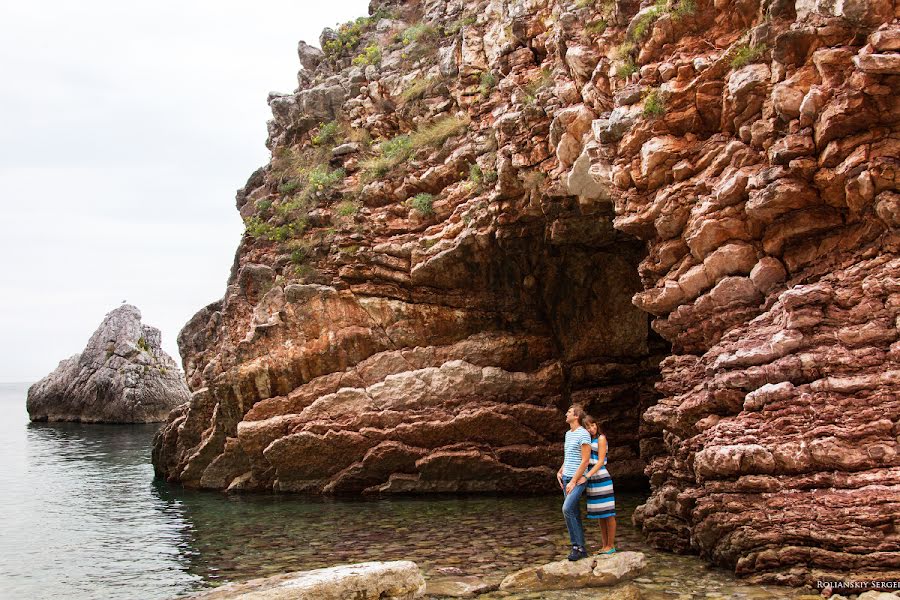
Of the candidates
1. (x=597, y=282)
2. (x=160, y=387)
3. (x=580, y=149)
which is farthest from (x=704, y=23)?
(x=160, y=387)

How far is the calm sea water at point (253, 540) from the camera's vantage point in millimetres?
11195

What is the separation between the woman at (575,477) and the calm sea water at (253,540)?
3.23 ft

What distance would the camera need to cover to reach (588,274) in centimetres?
1867

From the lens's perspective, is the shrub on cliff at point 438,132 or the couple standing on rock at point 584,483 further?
the shrub on cliff at point 438,132

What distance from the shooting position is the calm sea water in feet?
36.7

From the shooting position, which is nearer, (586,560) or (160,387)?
(586,560)

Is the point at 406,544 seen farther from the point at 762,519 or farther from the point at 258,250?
the point at 258,250

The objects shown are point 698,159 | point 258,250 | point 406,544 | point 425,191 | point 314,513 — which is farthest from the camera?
point 258,250

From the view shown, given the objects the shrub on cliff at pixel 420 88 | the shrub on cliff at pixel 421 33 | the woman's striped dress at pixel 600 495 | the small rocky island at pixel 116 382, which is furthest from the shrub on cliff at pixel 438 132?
the small rocky island at pixel 116 382

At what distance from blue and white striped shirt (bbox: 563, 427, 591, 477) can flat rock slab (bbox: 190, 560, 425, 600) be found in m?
2.79

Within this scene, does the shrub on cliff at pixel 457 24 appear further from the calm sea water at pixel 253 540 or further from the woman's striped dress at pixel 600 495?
the woman's striped dress at pixel 600 495

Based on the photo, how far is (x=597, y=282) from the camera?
18.8 metres

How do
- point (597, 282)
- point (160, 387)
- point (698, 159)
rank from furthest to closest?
point (160, 387)
point (597, 282)
point (698, 159)

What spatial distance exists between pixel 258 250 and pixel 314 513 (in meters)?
10.6
